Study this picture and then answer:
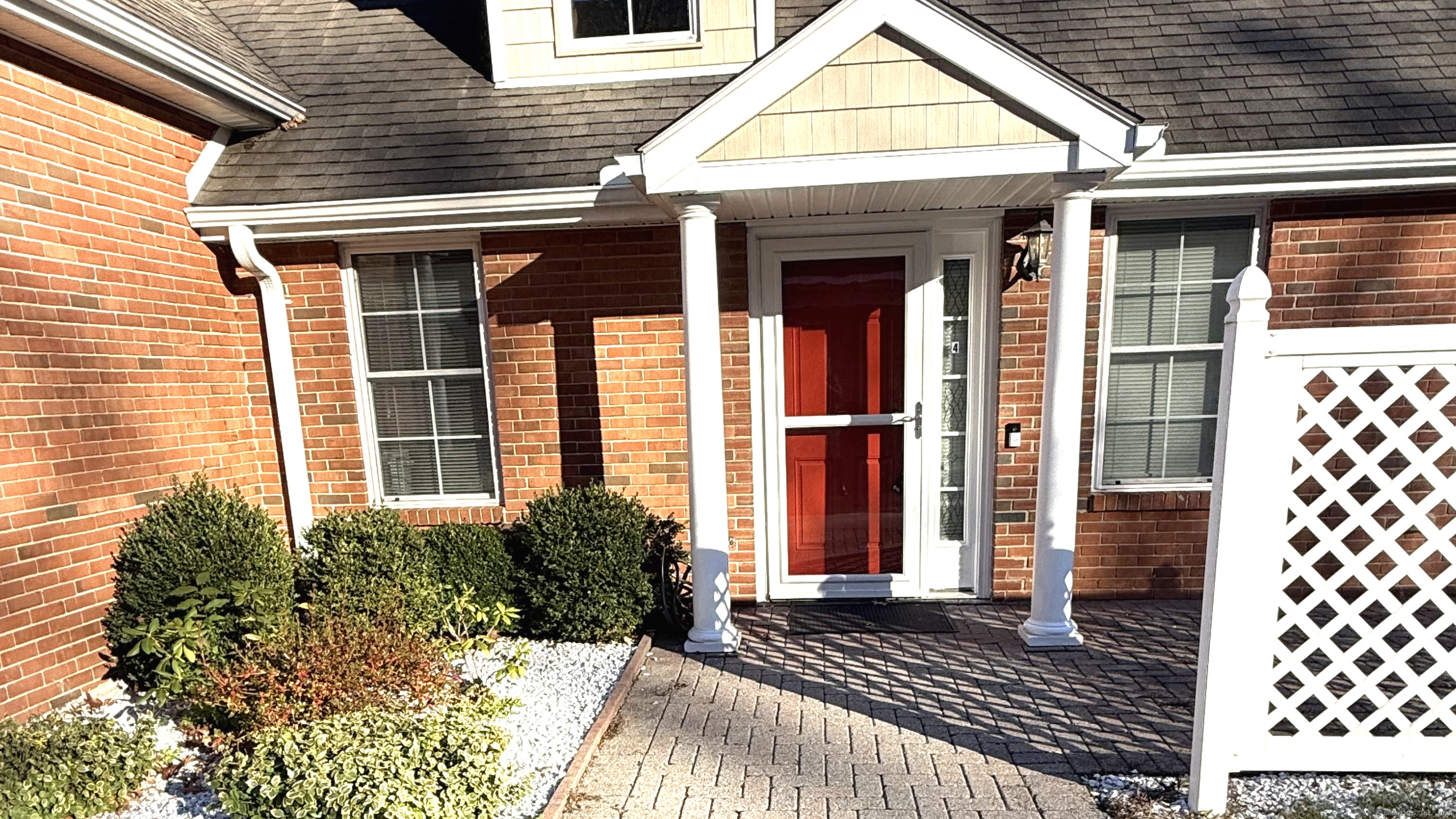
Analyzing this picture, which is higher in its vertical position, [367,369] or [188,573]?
[367,369]

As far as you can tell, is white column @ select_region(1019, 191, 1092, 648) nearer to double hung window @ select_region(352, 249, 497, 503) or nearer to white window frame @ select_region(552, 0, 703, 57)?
white window frame @ select_region(552, 0, 703, 57)

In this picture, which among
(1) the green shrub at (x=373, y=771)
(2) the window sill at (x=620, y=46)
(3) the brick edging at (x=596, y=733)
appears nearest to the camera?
(1) the green shrub at (x=373, y=771)

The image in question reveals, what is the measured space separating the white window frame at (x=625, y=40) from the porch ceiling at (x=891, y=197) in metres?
1.38

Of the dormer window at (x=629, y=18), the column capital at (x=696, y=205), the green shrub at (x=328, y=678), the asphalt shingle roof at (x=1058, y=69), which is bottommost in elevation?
the green shrub at (x=328, y=678)

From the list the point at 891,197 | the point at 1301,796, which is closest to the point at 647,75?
the point at 891,197

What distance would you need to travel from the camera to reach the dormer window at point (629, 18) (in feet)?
14.9

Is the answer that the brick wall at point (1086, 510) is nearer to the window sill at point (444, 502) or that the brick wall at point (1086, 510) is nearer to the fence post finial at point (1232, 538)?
the fence post finial at point (1232, 538)

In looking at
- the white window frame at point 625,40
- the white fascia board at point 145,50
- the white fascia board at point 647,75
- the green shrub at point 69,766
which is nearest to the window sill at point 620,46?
the white window frame at point 625,40

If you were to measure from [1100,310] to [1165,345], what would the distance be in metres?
0.53

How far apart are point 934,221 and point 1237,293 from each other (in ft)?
7.33

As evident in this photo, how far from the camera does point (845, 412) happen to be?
4.65m

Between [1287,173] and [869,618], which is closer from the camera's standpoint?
[1287,173]

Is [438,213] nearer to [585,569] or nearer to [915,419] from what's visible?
[585,569]

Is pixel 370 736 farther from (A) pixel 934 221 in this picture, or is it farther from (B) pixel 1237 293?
(A) pixel 934 221
